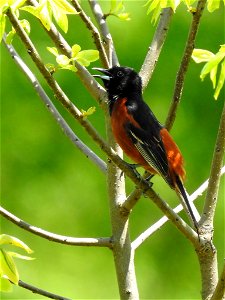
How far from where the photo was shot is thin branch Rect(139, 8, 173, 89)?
12.1ft

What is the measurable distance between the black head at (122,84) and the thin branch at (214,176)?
4.08ft

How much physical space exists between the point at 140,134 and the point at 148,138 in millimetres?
56

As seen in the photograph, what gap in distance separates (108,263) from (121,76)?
3.05 meters

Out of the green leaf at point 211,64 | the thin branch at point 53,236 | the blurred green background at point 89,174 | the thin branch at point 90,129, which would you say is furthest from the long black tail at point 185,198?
the blurred green background at point 89,174

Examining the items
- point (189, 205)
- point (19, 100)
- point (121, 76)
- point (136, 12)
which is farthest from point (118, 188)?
point (19, 100)

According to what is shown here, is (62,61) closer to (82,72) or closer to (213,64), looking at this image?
(213,64)

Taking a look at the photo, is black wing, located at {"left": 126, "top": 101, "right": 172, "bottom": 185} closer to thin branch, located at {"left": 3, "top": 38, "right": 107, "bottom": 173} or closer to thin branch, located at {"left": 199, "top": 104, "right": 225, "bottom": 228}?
thin branch, located at {"left": 3, "top": 38, "right": 107, "bottom": 173}

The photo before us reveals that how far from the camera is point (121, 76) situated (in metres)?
4.39

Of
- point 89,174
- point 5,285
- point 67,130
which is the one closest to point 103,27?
point 67,130

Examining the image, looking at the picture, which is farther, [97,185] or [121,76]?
[97,185]

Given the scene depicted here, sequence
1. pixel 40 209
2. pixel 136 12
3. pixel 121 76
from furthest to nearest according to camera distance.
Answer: pixel 40 209 → pixel 136 12 → pixel 121 76

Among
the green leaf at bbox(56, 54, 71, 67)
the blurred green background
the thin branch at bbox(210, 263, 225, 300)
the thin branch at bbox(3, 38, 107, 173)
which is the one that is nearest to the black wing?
the thin branch at bbox(3, 38, 107, 173)

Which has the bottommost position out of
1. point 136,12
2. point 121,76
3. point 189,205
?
point 189,205

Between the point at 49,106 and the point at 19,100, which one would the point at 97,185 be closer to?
the point at 19,100
